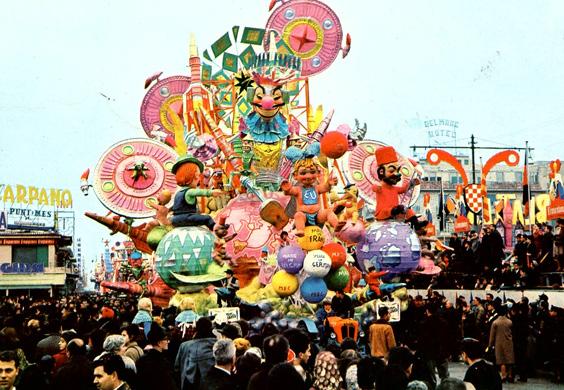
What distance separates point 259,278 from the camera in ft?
57.1

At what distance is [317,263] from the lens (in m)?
15.0

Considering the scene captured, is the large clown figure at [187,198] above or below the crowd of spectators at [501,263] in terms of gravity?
above

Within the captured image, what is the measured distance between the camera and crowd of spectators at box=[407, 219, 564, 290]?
19078 millimetres

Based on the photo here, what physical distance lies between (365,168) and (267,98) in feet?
14.4

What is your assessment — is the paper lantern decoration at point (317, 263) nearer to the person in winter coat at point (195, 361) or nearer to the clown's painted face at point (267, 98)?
the clown's painted face at point (267, 98)

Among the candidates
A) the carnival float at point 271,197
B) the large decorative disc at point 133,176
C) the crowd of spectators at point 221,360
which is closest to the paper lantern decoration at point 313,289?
the carnival float at point 271,197

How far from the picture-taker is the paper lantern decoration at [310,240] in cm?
1536

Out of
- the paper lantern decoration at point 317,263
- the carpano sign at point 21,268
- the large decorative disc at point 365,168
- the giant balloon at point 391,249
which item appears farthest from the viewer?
the carpano sign at point 21,268

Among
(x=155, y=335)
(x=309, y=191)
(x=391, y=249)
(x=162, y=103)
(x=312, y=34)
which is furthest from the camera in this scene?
(x=162, y=103)

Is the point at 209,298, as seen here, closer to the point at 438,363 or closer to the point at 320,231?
the point at 320,231

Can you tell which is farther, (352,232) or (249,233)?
(249,233)

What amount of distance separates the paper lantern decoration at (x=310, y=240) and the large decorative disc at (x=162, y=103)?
1325 centimetres

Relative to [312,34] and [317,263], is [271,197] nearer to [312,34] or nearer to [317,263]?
[317,263]

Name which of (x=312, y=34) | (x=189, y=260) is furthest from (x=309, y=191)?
(x=312, y=34)
